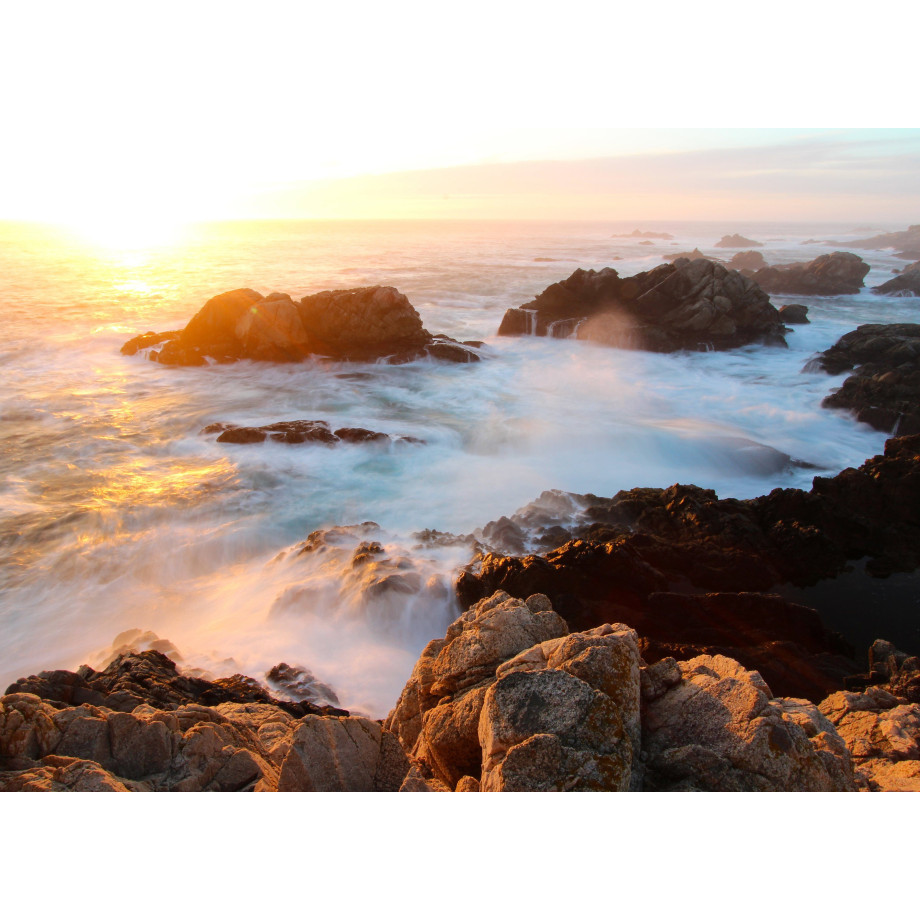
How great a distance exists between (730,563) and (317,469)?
10497mm

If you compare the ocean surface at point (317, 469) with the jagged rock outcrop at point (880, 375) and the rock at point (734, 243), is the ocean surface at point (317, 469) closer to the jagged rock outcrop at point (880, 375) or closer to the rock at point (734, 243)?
the jagged rock outcrop at point (880, 375)

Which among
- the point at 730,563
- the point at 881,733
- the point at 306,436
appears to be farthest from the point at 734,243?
the point at 881,733

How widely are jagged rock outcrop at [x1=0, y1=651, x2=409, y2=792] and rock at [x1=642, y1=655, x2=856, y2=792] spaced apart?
2.02m

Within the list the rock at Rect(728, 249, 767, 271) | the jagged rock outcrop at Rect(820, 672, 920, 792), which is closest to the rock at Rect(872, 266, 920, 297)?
the rock at Rect(728, 249, 767, 271)

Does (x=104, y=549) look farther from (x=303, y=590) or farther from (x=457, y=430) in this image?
(x=457, y=430)

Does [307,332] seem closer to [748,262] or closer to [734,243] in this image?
[748,262]

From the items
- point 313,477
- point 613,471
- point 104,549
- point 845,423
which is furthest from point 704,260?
point 104,549

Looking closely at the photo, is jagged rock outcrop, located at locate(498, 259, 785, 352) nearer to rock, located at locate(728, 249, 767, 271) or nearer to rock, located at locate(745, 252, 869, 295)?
rock, located at locate(745, 252, 869, 295)

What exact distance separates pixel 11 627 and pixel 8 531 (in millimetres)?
3657

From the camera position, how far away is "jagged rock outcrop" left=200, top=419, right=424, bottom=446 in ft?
54.5

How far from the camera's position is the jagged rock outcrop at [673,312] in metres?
26.4

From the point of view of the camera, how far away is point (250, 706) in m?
6.51

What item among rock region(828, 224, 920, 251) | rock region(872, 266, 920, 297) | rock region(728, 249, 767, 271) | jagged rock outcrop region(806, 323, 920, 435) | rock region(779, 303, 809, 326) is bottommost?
jagged rock outcrop region(806, 323, 920, 435)

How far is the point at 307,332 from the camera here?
81.0 feet
